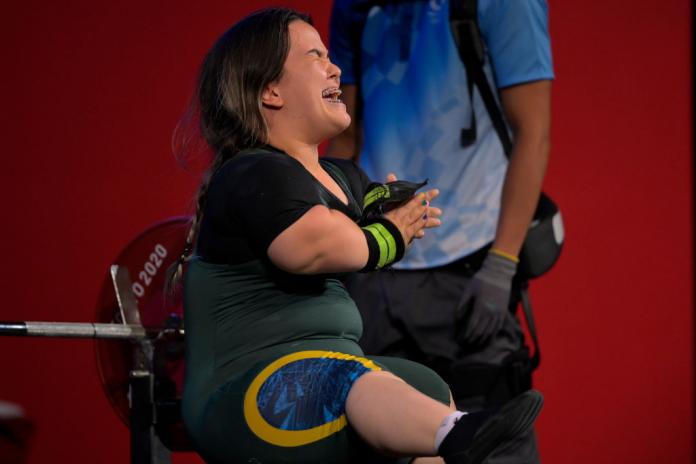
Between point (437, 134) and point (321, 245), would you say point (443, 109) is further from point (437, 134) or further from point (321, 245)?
point (321, 245)

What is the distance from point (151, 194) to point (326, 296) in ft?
3.59

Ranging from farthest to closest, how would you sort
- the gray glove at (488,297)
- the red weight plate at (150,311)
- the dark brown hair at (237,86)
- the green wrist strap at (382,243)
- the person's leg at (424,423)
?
1. the gray glove at (488,297)
2. the red weight plate at (150,311)
3. the dark brown hair at (237,86)
4. the green wrist strap at (382,243)
5. the person's leg at (424,423)

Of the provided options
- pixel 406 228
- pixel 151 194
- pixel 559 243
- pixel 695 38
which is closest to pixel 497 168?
pixel 559 243

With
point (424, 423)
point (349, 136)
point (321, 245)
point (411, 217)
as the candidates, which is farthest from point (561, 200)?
point (424, 423)

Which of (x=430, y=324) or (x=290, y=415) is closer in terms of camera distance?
(x=290, y=415)

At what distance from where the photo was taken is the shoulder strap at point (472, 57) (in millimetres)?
2133

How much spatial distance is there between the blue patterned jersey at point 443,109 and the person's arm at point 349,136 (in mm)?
81

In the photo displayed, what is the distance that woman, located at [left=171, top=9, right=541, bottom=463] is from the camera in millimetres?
1468

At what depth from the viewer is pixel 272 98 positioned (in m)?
1.78

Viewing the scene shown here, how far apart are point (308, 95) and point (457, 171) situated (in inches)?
19.2

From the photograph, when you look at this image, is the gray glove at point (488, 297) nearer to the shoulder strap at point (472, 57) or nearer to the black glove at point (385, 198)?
the shoulder strap at point (472, 57)

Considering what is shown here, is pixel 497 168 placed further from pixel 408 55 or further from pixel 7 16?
pixel 7 16

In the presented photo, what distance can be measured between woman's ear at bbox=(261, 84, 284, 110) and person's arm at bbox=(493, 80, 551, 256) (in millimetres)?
517

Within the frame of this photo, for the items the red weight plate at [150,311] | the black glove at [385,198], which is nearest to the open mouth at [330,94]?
the black glove at [385,198]
